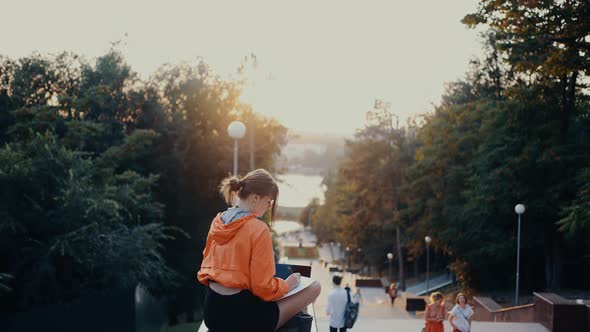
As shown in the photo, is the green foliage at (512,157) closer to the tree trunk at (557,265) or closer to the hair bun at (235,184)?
the tree trunk at (557,265)

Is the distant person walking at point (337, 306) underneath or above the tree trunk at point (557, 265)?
above

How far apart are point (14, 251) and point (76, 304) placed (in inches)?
78.8

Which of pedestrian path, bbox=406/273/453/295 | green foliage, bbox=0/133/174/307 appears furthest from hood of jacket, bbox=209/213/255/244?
pedestrian path, bbox=406/273/453/295

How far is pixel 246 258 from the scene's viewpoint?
4.32m

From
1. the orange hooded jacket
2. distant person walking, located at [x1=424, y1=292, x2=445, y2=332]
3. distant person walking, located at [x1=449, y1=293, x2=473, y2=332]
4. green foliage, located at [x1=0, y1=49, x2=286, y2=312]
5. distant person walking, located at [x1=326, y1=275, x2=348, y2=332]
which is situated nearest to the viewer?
the orange hooded jacket

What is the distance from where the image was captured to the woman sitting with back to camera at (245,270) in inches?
169

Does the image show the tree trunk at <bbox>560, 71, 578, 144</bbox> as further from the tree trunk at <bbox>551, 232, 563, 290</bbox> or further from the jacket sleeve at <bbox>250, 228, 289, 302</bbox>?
the jacket sleeve at <bbox>250, 228, 289, 302</bbox>

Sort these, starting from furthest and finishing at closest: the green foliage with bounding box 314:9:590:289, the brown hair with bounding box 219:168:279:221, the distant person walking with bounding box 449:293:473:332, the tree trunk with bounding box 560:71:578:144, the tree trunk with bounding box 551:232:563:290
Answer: the tree trunk with bounding box 551:232:563:290 → the tree trunk with bounding box 560:71:578:144 → the green foliage with bounding box 314:9:590:289 → the distant person walking with bounding box 449:293:473:332 → the brown hair with bounding box 219:168:279:221

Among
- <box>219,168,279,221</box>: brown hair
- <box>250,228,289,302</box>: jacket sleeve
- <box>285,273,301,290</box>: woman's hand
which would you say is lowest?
<box>285,273,301,290</box>: woman's hand

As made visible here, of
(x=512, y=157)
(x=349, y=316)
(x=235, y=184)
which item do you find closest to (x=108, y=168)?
(x=349, y=316)

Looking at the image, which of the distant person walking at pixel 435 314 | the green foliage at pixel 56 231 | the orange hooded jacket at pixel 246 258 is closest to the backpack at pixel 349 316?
the distant person walking at pixel 435 314

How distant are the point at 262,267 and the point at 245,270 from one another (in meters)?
→ 0.12

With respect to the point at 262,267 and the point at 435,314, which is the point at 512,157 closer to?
the point at 435,314

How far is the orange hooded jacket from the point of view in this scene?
14.1ft
